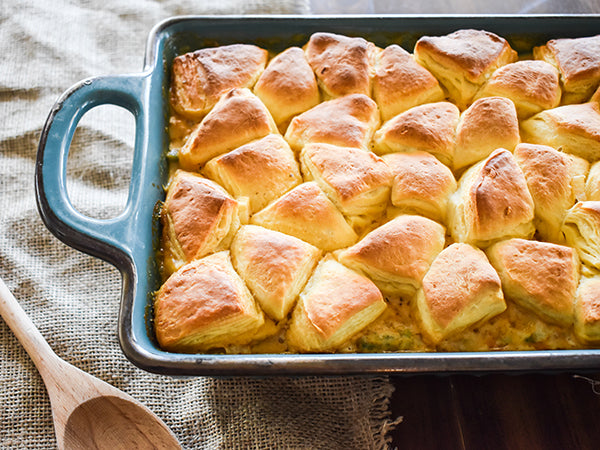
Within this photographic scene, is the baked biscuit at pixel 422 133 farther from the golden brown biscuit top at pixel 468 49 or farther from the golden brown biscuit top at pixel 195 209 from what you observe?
the golden brown biscuit top at pixel 195 209

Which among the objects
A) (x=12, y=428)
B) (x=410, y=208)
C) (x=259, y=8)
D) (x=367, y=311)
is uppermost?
(x=259, y=8)

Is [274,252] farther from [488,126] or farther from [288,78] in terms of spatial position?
[488,126]

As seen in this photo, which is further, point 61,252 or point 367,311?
point 61,252

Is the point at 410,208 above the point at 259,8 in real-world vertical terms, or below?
below

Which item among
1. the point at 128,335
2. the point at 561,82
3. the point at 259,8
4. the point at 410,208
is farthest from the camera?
the point at 259,8

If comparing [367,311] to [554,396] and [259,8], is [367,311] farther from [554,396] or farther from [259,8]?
[259,8]

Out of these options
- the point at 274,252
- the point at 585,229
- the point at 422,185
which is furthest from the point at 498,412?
the point at 274,252

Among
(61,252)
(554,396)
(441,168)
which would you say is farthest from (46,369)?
(554,396)

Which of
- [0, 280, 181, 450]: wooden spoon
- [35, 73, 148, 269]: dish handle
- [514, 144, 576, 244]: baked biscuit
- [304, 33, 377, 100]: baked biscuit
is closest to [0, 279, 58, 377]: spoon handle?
[0, 280, 181, 450]: wooden spoon
